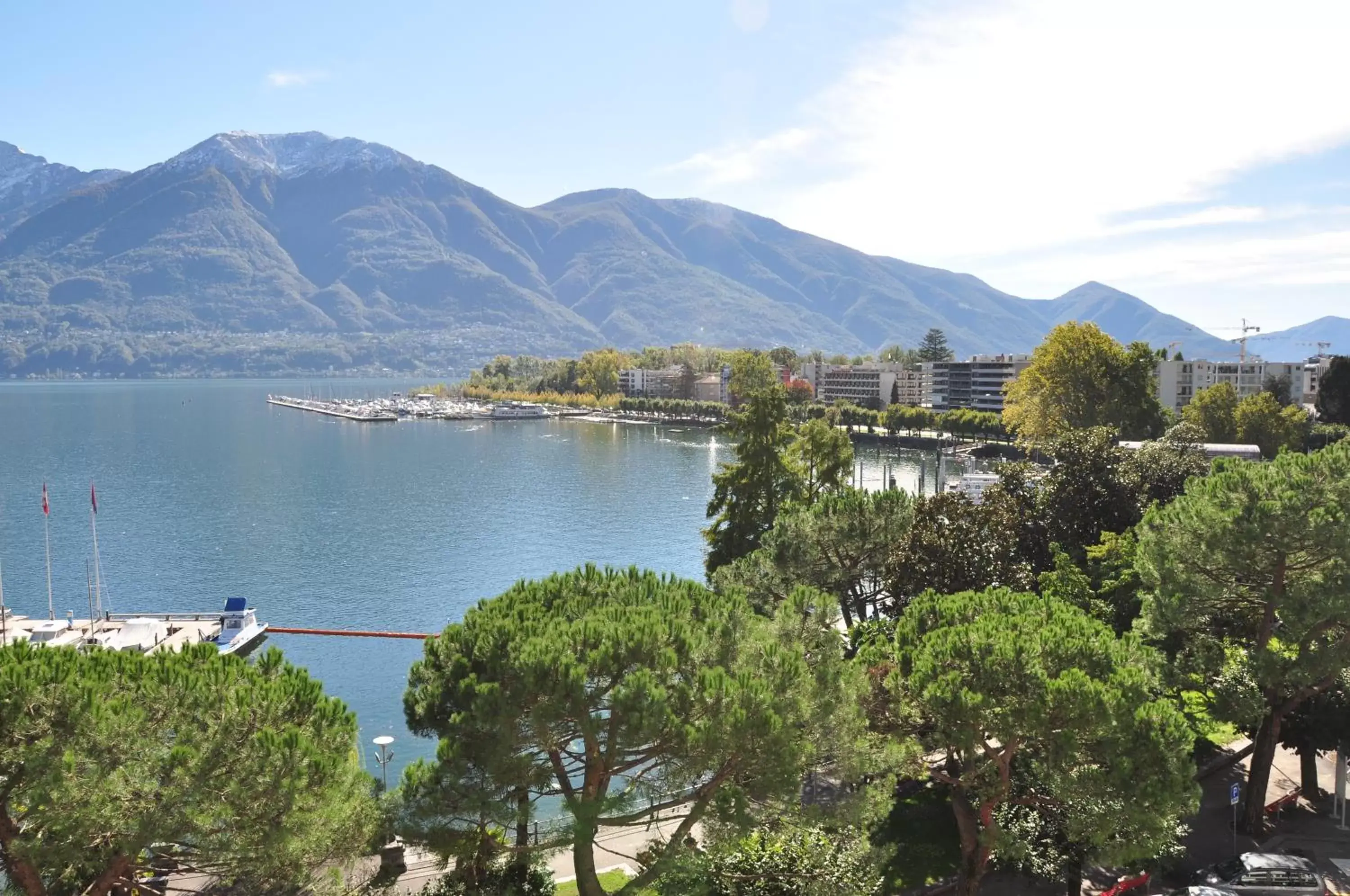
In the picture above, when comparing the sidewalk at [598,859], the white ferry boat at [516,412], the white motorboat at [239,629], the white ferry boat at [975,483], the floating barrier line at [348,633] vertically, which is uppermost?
the white ferry boat at [516,412]

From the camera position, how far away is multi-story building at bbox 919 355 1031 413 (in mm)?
122812

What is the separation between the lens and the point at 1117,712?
11953 mm

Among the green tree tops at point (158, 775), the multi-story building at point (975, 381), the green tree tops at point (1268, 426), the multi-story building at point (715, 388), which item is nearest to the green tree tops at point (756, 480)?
the green tree tops at point (158, 775)

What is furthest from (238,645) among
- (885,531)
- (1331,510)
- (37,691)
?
(1331,510)

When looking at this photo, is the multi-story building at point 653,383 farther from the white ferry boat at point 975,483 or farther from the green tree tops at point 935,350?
the white ferry boat at point 975,483

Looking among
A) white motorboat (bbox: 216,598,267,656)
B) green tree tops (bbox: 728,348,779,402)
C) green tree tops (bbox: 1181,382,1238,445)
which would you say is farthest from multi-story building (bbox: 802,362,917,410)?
white motorboat (bbox: 216,598,267,656)

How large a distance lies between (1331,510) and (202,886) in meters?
19.1

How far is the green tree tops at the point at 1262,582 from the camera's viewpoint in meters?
14.7

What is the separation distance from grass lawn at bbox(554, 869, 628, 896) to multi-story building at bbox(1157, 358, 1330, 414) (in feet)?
298

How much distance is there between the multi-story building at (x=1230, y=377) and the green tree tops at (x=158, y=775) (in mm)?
96570

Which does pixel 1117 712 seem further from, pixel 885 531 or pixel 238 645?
pixel 238 645

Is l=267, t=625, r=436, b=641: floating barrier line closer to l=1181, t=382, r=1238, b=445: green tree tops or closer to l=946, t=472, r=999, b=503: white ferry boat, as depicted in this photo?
l=946, t=472, r=999, b=503: white ferry boat

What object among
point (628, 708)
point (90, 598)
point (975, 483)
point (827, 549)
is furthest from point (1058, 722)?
point (975, 483)

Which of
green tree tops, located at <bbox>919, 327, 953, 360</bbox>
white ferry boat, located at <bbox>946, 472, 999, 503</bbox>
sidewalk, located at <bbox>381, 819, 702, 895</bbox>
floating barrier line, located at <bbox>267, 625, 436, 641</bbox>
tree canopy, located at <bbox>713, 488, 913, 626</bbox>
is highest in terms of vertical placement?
green tree tops, located at <bbox>919, 327, 953, 360</bbox>
